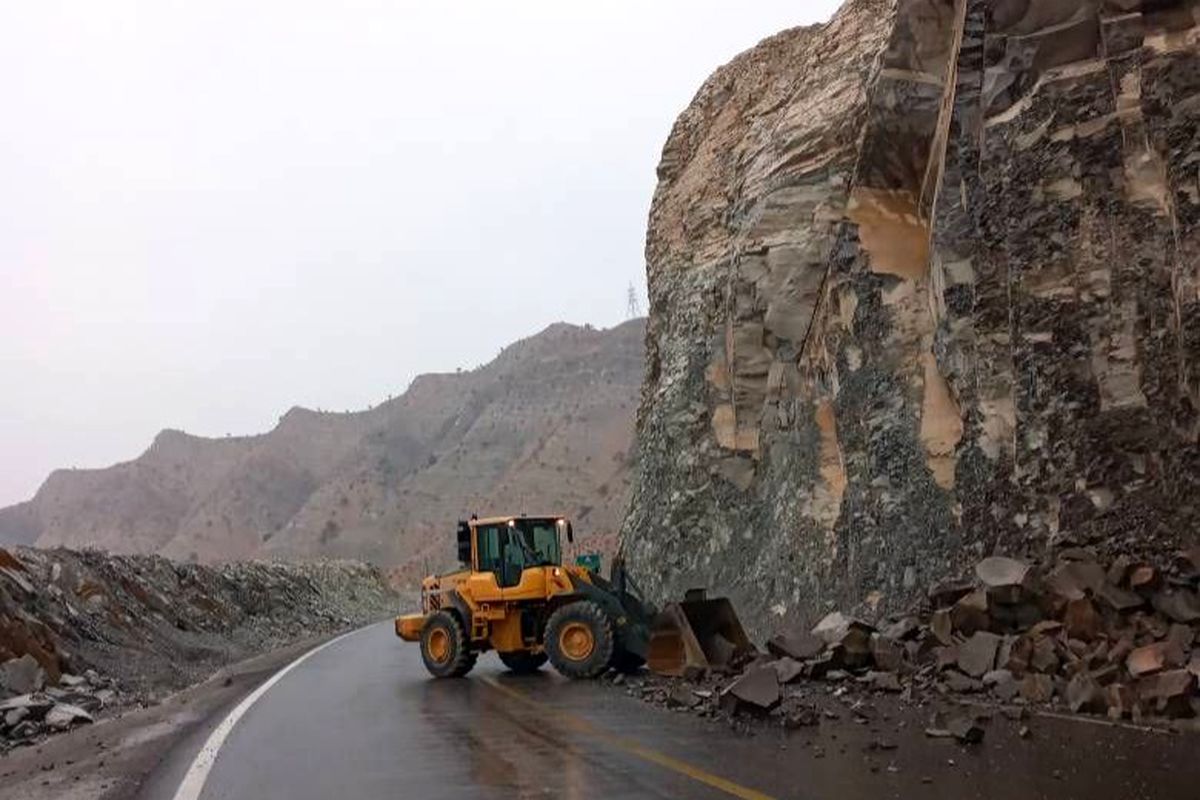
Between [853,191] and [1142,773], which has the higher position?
[853,191]

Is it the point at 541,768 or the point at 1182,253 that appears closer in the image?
the point at 541,768

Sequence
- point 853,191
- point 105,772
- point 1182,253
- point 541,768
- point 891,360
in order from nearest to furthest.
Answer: point 541,768 < point 105,772 < point 1182,253 < point 891,360 < point 853,191

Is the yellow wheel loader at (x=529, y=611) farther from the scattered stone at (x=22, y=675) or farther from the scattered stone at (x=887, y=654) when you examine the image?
the scattered stone at (x=22, y=675)

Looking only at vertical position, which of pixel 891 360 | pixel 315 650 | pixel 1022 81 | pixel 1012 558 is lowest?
pixel 315 650

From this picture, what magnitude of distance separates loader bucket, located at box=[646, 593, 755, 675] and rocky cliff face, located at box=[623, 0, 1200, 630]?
3.23 m

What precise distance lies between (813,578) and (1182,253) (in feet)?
31.6

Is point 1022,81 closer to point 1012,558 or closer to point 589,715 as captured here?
point 1012,558

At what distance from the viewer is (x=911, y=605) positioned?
14.8 m

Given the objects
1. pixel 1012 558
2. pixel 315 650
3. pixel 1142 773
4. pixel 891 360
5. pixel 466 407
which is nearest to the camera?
pixel 1142 773

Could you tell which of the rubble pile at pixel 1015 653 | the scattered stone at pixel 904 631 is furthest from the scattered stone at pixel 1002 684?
the scattered stone at pixel 904 631

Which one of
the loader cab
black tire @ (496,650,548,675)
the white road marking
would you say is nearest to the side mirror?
the loader cab

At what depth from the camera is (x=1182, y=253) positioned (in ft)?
37.9

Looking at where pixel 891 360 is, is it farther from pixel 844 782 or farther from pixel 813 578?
pixel 844 782

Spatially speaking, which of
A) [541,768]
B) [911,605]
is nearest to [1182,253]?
[911,605]
